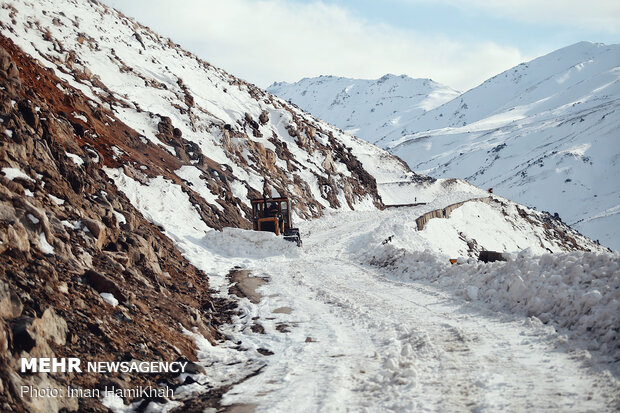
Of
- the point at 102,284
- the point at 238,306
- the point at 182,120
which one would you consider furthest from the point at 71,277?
the point at 182,120

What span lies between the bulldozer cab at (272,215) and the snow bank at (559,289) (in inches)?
490

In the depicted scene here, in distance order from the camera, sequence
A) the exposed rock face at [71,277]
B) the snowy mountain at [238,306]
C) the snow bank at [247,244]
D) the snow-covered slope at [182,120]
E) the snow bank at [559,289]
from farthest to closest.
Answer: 1. the snow-covered slope at [182,120]
2. the snow bank at [247,244]
3. the snow bank at [559,289]
4. the snowy mountain at [238,306]
5. the exposed rock face at [71,277]

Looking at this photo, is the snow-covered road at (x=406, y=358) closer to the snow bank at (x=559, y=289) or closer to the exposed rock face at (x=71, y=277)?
the snow bank at (x=559, y=289)

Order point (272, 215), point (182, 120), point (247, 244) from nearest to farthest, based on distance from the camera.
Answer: point (247, 244), point (272, 215), point (182, 120)

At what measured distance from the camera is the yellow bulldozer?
2558 centimetres

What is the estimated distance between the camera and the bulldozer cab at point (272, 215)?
25594mm

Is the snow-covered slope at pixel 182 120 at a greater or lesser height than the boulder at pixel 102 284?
greater

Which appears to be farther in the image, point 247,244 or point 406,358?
point 247,244

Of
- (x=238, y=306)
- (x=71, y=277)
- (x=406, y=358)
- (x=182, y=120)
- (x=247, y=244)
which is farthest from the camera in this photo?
(x=182, y=120)

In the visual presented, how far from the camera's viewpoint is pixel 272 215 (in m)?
26.2

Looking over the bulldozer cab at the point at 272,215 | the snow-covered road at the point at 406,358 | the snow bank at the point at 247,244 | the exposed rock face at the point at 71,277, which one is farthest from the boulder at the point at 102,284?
the bulldozer cab at the point at 272,215

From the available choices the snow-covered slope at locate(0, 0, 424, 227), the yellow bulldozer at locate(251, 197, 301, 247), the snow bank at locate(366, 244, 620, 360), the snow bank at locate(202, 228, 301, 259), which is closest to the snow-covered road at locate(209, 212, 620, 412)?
the snow bank at locate(366, 244, 620, 360)

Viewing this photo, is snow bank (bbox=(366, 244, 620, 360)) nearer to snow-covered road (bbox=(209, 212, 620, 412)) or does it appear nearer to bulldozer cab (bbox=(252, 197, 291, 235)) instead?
snow-covered road (bbox=(209, 212, 620, 412))

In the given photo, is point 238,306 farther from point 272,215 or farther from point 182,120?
point 182,120
